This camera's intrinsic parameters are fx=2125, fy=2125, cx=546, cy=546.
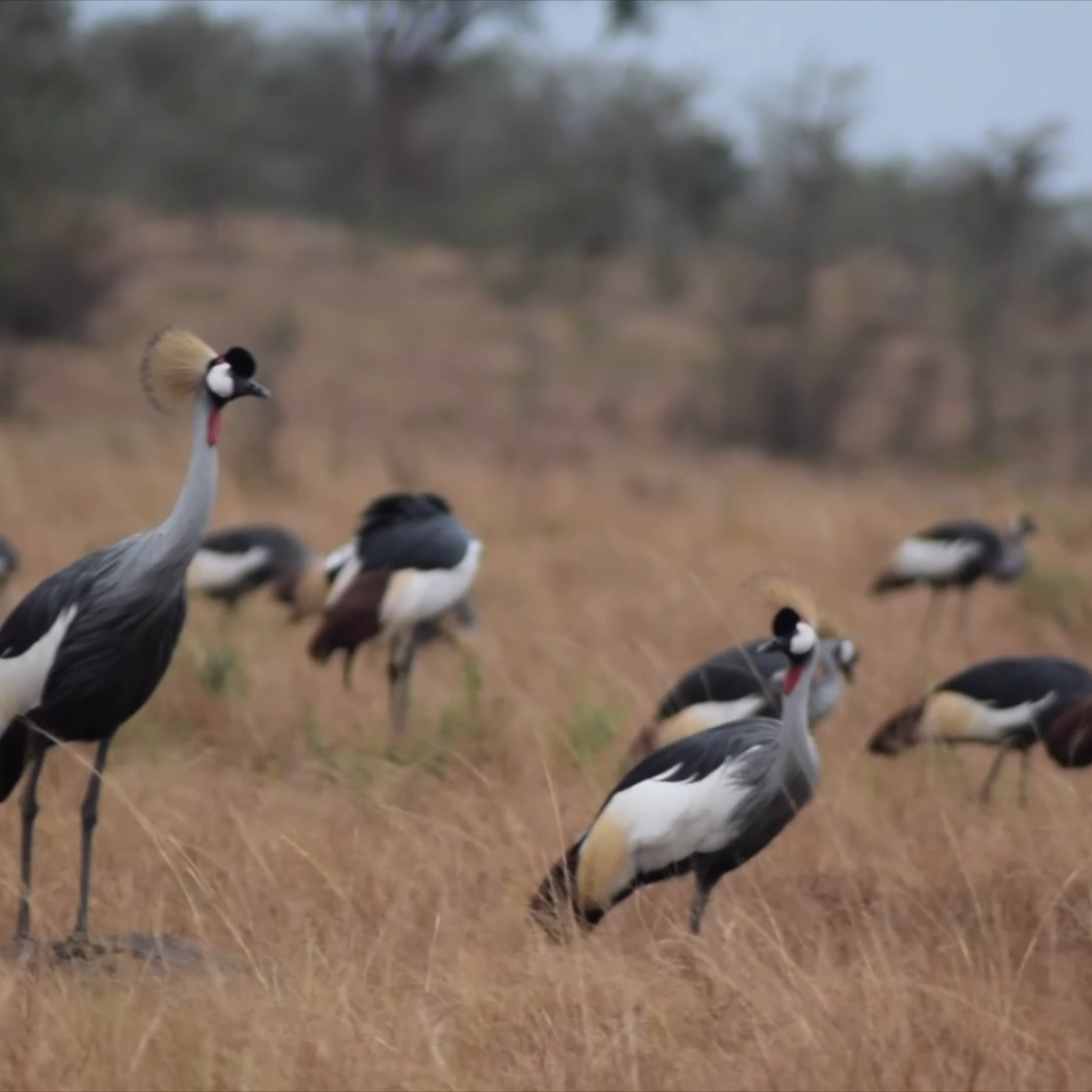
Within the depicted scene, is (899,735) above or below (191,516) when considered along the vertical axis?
below

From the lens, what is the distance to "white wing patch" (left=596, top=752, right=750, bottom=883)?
334 centimetres

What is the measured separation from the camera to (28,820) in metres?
3.42

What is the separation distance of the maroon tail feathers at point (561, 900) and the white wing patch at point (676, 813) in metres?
0.08

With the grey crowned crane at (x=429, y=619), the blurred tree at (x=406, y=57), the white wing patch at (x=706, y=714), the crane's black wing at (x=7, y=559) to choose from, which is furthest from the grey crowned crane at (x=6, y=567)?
the blurred tree at (x=406, y=57)

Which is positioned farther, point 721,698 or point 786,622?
point 721,698

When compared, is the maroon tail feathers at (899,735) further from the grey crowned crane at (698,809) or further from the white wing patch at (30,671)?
the white wing patch at (30,671)

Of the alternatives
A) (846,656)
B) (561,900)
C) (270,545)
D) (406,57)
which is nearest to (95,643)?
(561,900)

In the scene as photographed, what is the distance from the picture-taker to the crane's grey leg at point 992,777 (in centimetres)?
450

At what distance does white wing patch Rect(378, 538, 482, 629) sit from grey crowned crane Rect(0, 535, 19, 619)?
150 cm

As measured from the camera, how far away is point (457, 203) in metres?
21.4

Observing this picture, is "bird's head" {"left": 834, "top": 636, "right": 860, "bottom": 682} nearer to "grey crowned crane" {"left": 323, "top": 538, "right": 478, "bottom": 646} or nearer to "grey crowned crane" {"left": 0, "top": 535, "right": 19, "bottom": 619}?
"grey crowned crane" {"left": 323, "top": 538, "right": 478, "bottom": 646}

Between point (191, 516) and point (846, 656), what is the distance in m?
2.19

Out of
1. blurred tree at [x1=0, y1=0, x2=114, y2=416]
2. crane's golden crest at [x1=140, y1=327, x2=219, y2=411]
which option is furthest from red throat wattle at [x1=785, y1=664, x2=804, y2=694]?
blurred tree at [x1=0, y1=0, x2=114, y2=416]

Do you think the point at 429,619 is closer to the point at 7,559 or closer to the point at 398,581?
the point at 398,581
